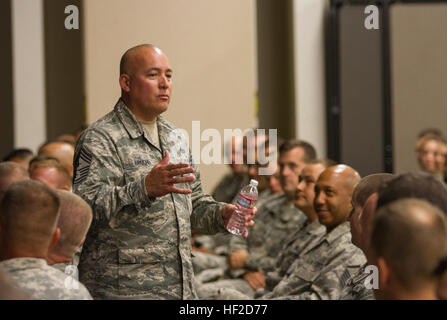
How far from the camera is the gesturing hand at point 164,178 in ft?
6.37

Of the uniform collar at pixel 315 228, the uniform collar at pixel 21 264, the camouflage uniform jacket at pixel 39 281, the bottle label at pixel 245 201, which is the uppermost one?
the bottle label at pixel 245 201

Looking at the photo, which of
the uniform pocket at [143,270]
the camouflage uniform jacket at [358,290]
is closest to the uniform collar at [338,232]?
the camouflage uniform jacket at [358,290]

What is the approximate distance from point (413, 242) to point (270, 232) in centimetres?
270

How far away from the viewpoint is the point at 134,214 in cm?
214

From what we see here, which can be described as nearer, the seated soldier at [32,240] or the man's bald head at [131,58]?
the seated soldier at [32,240]

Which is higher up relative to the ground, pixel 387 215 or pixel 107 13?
pixel 107 13

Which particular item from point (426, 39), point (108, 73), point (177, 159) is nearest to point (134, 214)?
point (177, 159)

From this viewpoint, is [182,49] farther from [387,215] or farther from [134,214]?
[387,215]

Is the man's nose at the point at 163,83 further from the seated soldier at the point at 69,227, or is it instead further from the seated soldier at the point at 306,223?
the seated soldier at the point at 306,223

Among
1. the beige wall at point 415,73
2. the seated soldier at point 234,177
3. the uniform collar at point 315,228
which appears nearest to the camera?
the uniform collar at point 315,228

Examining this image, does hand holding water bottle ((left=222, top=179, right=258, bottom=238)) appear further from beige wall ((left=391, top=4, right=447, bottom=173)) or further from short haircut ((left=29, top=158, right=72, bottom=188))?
beige wall ((left=391, top=4, right=447, bottom=173))

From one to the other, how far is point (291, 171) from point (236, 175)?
3.87 ft

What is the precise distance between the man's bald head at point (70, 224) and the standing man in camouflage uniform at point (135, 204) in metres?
0.08

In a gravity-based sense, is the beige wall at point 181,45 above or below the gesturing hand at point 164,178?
above
